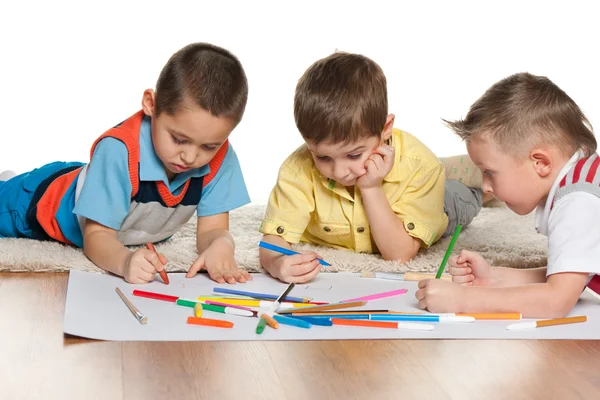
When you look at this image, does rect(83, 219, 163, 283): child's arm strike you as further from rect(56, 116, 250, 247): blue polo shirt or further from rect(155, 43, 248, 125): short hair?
rect(155, 43, 248, 125): short hair

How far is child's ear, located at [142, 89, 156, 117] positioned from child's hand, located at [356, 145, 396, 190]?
41 cm

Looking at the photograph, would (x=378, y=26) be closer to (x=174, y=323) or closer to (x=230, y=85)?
(x=230, y=85)

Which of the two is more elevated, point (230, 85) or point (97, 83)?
point (230, 85)

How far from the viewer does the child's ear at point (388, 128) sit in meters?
1.67

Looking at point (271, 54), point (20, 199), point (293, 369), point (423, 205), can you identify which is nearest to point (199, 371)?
point (293, 369)

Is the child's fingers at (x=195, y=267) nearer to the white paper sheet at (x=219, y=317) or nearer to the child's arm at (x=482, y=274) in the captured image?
the white paper sheet at (x=219, y=317)

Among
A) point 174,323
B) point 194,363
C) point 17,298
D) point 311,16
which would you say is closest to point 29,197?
point 17,298

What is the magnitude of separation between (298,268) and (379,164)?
0.84 ft

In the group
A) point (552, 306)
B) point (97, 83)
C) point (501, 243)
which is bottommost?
point (97, 83)

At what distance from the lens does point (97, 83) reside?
10.7ft

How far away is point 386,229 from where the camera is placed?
68.7 inches

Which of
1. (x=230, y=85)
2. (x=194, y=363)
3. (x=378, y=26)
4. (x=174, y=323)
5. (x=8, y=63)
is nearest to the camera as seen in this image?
(x=194, y=363)

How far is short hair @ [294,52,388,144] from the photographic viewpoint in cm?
158

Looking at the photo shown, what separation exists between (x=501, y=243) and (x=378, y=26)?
1706 mm
